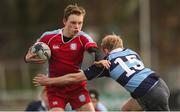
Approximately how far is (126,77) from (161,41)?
3447 centimetres

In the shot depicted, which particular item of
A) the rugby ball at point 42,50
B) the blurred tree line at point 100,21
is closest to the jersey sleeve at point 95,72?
the rugby ball at point 42,50

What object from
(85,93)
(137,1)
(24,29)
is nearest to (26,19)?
(24,29)

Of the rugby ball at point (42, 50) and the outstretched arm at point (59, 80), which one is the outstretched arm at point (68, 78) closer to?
the outstretched arm at point (59, 80)

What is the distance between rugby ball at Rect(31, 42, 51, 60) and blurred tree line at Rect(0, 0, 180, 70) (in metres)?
29.2

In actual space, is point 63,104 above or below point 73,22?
below

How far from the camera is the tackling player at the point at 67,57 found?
10.0m

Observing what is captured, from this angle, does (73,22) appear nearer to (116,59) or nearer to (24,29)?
(116,59)

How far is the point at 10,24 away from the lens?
42906 mm

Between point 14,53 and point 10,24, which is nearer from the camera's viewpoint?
point 14,53

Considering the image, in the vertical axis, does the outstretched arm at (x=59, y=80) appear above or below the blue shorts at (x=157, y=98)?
above

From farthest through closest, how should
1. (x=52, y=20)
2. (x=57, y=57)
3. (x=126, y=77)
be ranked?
1. (x=52, y=20)
2. (x=57, y=57)
3. (x=126, y=77)

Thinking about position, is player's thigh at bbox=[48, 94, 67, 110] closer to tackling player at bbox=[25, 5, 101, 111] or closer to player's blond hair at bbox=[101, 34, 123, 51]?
tackling player at bbox=[25, 5, 101, 111]

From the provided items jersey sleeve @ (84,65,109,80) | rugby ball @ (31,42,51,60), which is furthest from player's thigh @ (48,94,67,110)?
jersey sleeve @ (84,65,109,80)

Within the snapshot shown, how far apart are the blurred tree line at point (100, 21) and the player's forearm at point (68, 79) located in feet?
96.4
